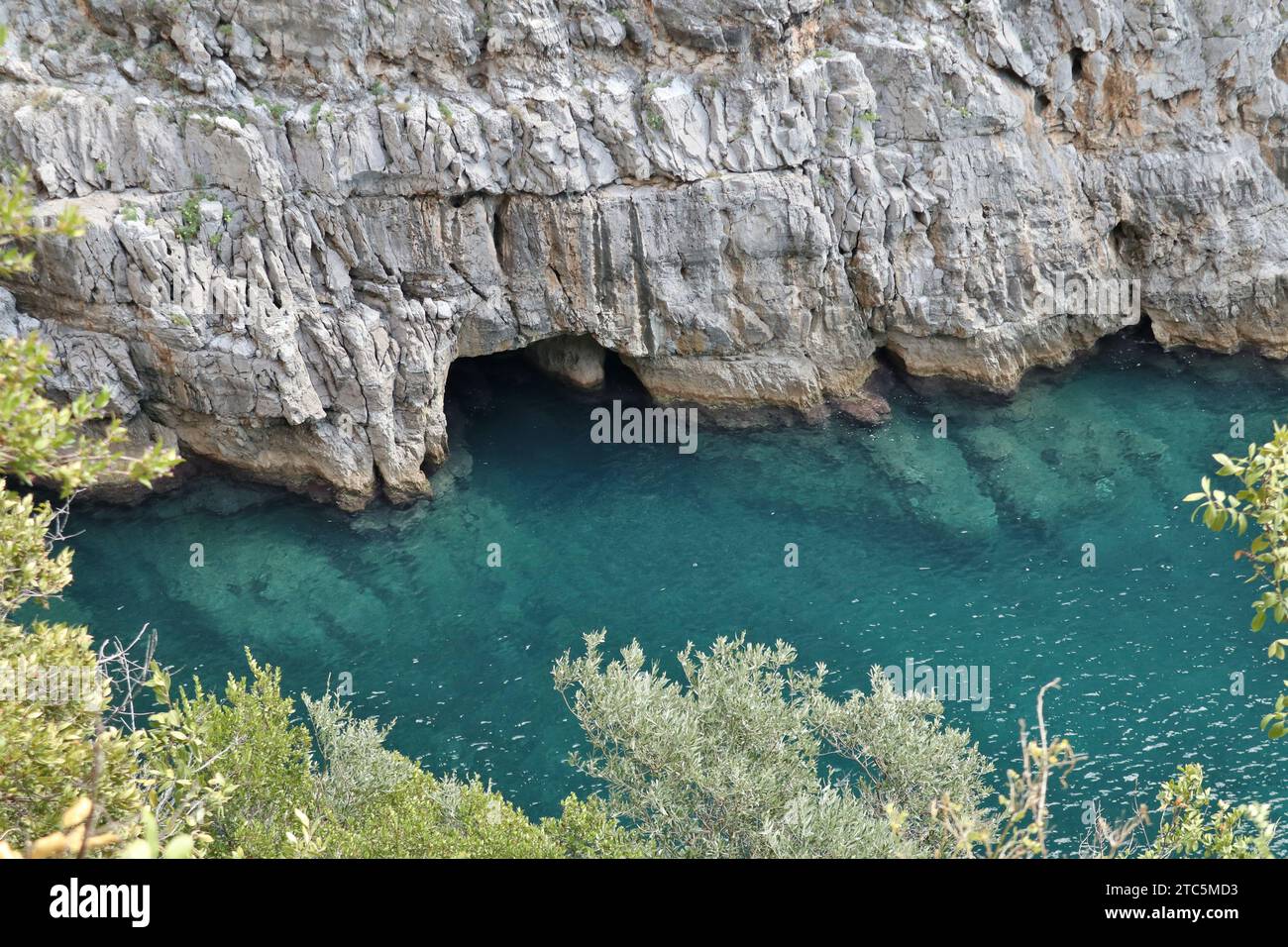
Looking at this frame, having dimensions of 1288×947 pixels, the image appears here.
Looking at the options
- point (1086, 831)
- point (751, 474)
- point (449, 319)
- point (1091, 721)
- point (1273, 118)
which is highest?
point (1273, 118)

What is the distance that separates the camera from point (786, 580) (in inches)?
971

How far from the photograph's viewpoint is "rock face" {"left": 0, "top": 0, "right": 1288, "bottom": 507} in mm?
24297

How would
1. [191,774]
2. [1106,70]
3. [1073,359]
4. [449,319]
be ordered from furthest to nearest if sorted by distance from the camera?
[1073,359] → [1106,70] → [449,319] → [191,774]

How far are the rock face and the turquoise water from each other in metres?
1.76

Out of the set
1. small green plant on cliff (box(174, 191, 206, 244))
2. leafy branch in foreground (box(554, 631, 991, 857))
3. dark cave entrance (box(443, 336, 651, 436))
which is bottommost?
leafy branch in foreground (box(554, 631, 991, 857))

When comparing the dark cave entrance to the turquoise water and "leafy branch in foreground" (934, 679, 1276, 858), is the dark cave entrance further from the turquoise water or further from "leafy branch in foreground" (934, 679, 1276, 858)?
"leafy branch in foreground" (934, 679, 1276, 858)

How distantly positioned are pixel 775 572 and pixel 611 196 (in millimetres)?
10317

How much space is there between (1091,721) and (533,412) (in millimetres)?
16866

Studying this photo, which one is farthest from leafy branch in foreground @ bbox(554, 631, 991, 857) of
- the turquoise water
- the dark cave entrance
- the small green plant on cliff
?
the dark cave entrance

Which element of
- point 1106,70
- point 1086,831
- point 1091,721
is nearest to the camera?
point 1086,831

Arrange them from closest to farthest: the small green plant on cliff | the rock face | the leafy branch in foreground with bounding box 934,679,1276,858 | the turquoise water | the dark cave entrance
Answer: the leafy branch in foreground with bounding box 934,679,1276,858 < the turquoise water < the small green plant on cliff < the rock face < the dark cave entrance

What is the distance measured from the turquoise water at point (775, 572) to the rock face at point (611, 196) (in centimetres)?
176

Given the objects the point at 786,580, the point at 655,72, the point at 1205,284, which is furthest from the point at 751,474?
the point at 1205,284
